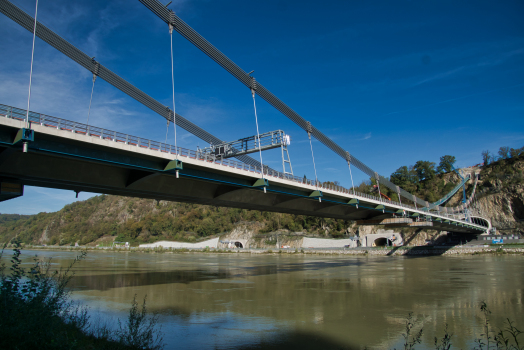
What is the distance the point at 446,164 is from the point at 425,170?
8095 mm

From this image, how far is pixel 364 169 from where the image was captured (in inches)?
2633

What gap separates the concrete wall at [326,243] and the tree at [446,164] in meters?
65.0

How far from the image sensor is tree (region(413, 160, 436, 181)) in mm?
123312

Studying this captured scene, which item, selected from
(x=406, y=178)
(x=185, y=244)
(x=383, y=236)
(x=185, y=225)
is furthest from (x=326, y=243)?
(x=185, y=225)

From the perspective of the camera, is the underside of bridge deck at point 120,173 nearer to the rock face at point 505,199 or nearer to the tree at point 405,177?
the rock face at point 505,199

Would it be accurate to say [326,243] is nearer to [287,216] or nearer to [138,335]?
[287,216]

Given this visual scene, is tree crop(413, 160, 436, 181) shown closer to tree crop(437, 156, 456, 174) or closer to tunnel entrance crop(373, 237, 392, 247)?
tree crop(437, 156, 456, 174)

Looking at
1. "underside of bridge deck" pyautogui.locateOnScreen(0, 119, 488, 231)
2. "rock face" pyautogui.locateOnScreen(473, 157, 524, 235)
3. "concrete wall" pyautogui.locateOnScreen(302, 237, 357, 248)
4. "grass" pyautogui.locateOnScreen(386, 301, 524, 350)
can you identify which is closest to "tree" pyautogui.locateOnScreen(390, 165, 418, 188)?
"rock face" pyautogui.locateOnScreen(473, 157, 524, 235)

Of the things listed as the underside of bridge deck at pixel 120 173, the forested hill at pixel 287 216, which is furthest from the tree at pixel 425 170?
the underside of bridge deck at pixel 120 173

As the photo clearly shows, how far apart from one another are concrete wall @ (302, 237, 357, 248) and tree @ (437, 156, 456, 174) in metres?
65.0

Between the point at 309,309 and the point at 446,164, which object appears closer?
the point at 309,309

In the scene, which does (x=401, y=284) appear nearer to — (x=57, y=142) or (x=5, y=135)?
(x=57, y=142)

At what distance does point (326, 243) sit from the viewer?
8344 cm

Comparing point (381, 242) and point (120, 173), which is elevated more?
point (120, 173)
